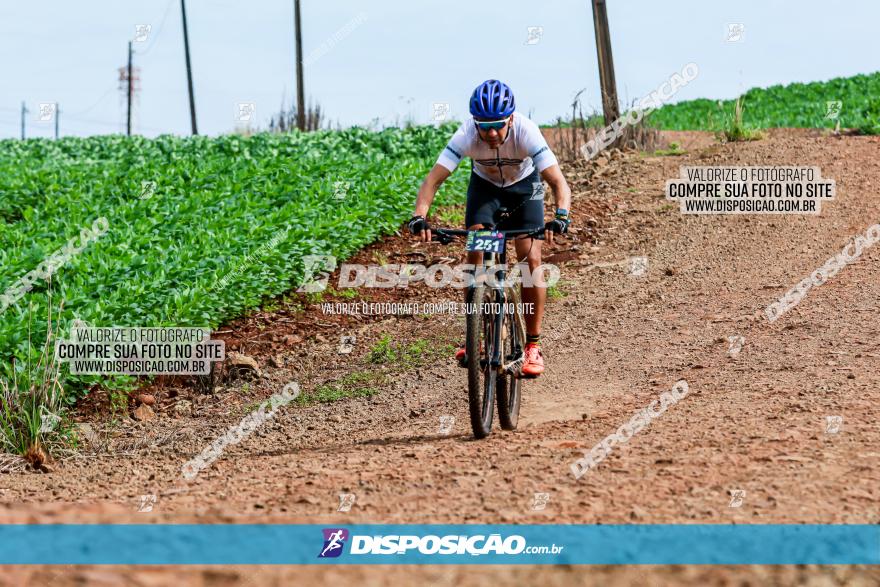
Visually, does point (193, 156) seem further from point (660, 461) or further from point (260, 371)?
point (660, 461)

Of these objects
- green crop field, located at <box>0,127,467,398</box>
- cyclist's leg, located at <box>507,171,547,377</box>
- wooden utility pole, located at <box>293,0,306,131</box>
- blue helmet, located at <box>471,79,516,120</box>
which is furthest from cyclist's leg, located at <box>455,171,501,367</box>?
wooden utility pole, located at <box>293,0,306,131</box>

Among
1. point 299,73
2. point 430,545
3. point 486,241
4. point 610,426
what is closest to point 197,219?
point 486,241

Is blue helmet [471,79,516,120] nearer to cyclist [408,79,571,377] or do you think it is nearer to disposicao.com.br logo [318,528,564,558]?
cyclist [408,79,571,377]

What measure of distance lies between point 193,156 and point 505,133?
54.8ft

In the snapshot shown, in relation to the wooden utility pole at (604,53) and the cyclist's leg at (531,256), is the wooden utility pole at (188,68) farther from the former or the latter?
the cyclist's leg at (531,256)

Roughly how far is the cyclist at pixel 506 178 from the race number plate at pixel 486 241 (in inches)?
7.5

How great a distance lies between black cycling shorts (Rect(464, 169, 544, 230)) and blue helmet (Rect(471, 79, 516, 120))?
2.57ft

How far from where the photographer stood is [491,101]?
6.84 meters

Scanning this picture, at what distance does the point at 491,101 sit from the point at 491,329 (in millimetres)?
1627

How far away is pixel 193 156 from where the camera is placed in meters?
22.5

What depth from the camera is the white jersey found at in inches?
287

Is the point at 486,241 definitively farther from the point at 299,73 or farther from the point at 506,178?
the point at 299,73

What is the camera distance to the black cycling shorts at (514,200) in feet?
24.6

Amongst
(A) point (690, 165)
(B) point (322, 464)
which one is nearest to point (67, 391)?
(B) point (322, 464)
